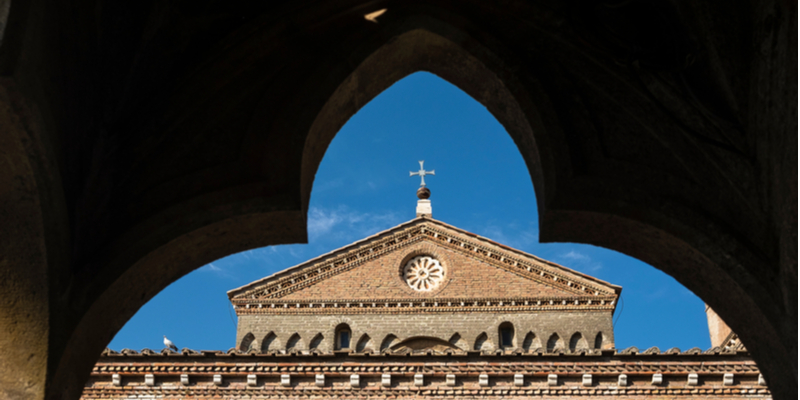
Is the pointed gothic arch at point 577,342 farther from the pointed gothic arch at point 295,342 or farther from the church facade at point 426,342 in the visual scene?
the pointed gothic arch at point 295,342

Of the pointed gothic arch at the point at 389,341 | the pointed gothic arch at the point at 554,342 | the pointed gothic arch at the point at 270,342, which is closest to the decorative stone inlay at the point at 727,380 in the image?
the pointed gothic arch at the point at 554,342

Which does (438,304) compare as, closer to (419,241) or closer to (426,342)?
(426,342)

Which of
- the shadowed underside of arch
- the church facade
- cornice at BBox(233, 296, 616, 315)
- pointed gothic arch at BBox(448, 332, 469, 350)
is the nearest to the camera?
the shadowed underside of arch

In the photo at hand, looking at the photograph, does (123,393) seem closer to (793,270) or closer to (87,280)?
(87,280)

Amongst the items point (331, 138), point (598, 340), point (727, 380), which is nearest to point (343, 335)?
point (598, 340)

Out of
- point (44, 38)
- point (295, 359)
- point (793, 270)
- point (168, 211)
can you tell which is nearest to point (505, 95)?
A: point (793, 270)

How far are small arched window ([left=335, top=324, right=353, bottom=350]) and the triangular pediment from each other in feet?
2.15

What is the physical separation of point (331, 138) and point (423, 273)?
20.1 meters

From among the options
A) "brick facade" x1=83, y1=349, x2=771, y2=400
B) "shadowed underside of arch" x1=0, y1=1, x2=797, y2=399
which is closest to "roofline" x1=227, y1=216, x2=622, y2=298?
"brick facade" x1=83, y1=349, x2=771, y2=400

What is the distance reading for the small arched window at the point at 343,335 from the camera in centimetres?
2114

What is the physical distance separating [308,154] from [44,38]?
38.4 inches

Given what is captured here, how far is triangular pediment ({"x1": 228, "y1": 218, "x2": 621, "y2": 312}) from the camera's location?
70.5 ft

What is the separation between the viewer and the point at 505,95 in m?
2.65

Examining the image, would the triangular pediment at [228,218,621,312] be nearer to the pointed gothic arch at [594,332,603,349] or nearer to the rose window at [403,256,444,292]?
the rose window at [403,256,444,292]
